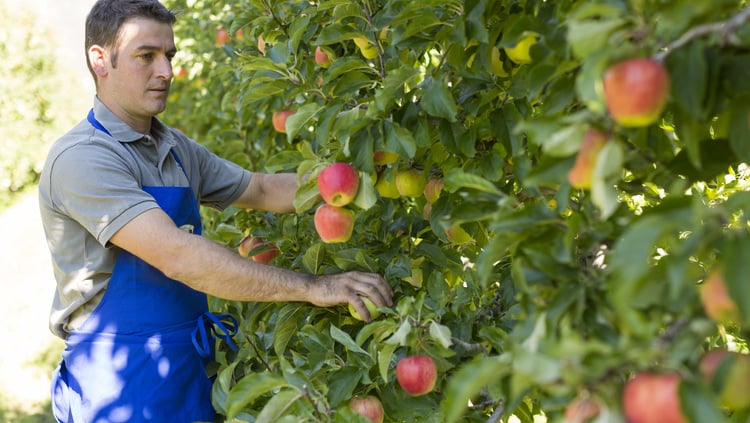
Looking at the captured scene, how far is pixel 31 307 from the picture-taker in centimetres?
665

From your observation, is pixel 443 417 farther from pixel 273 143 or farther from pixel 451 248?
pixel 273 143

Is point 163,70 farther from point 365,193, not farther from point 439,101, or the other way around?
point 439,101

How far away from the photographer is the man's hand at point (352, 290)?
171 cm

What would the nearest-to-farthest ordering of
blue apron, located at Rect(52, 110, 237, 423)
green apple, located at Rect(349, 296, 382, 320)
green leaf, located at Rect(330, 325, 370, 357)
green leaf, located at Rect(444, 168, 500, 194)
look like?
green leaf, located at Rect(444, 168, 500, 194) → green leaf, located at Rect(330, 325, 370, 357) → green apple, located at Rect(349, 296, 382, 320) → blue apron, located at Rect(52, 110, 237, 423)

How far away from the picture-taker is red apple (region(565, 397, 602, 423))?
0.85 metres

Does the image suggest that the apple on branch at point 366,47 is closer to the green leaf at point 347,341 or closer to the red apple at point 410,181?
the red apple at point 410,181

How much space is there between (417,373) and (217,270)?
1.89 ft

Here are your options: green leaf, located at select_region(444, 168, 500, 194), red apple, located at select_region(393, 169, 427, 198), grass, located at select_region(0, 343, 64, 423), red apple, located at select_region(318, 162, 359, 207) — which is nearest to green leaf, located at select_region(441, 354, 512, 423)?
green leaf, located at select_region(444, 168, 500, 194)

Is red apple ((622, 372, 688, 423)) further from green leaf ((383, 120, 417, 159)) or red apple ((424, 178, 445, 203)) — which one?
red apple ((424, 178, 445, 203))

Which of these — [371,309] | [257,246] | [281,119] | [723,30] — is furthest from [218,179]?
[723,30]

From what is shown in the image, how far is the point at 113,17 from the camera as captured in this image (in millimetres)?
2211

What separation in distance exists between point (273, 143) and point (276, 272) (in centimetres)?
131

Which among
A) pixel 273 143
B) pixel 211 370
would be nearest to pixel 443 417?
pixel 211 370

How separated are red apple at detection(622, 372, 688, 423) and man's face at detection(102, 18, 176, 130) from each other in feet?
5.65
